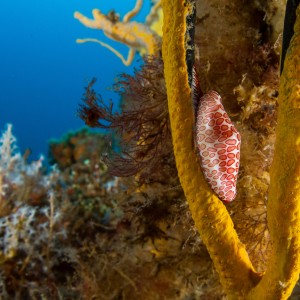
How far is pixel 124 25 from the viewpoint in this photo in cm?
548

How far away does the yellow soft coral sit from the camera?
1.49 m

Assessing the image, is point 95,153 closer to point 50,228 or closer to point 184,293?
point 50,228

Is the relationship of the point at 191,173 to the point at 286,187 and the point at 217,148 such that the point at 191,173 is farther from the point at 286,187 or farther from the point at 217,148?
the point at 286,187

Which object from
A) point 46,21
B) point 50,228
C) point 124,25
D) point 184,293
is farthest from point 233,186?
point 46,21

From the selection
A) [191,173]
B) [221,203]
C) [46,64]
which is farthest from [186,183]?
[46,64]

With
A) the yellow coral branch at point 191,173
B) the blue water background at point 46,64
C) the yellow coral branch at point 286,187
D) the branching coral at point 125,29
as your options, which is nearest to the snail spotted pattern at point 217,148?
the yellow coral branch at point 191,173

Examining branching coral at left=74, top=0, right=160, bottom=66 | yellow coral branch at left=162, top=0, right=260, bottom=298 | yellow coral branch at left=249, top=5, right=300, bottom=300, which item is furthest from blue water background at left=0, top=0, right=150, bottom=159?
yellow coral branch at left=249, top=5, right=300, bottom=300

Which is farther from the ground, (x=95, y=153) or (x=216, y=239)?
(x=95, y=153)

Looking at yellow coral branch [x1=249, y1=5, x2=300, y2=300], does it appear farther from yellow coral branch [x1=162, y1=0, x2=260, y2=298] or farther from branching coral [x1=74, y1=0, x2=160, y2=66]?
branching coral [x1=74, y1=0, x2=160, y2=66]

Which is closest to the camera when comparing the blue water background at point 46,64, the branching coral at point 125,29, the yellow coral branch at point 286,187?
the yellow coral branch at point 286,187

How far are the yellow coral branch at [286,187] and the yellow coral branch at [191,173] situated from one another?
0.20 meters

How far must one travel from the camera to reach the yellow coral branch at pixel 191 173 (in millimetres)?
1686

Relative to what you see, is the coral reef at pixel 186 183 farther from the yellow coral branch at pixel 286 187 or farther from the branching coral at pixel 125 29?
the branching coral at pixel 125 29

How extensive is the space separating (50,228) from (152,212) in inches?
92.9
